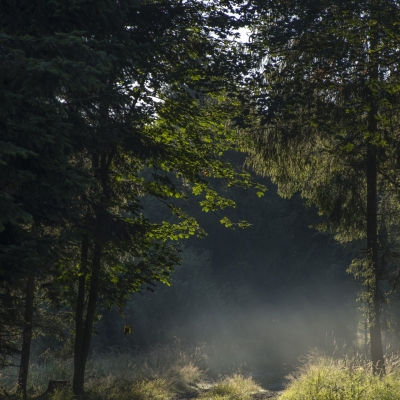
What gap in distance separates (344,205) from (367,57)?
12.0ft

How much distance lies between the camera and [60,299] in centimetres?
1262

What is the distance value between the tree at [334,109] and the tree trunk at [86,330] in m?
4.00

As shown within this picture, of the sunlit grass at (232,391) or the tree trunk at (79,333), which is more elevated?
the tree trunk at (79,333)

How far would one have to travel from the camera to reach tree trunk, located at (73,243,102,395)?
11227 mm

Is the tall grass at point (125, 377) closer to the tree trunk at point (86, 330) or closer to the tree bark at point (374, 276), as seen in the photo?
the tree trunk at point (86, 330)

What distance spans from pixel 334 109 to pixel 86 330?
6.65m

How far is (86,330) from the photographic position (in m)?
11.9

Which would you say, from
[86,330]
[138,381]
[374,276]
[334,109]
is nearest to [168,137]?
[334,109]

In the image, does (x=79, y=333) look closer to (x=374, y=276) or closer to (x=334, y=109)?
(x=374, y=276)

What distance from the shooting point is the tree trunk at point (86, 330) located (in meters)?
11.2

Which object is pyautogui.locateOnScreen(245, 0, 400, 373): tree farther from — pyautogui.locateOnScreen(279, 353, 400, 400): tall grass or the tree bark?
pyautogui.locateOnScreen(279, 353, 400, 400): tall grass

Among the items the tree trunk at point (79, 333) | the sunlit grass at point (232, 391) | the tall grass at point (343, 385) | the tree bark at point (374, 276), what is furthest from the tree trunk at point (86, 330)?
the tree bark at point (374, 276)

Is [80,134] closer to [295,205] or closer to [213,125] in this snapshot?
[213,125]

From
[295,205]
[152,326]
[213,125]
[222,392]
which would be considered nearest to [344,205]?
[213,125]
